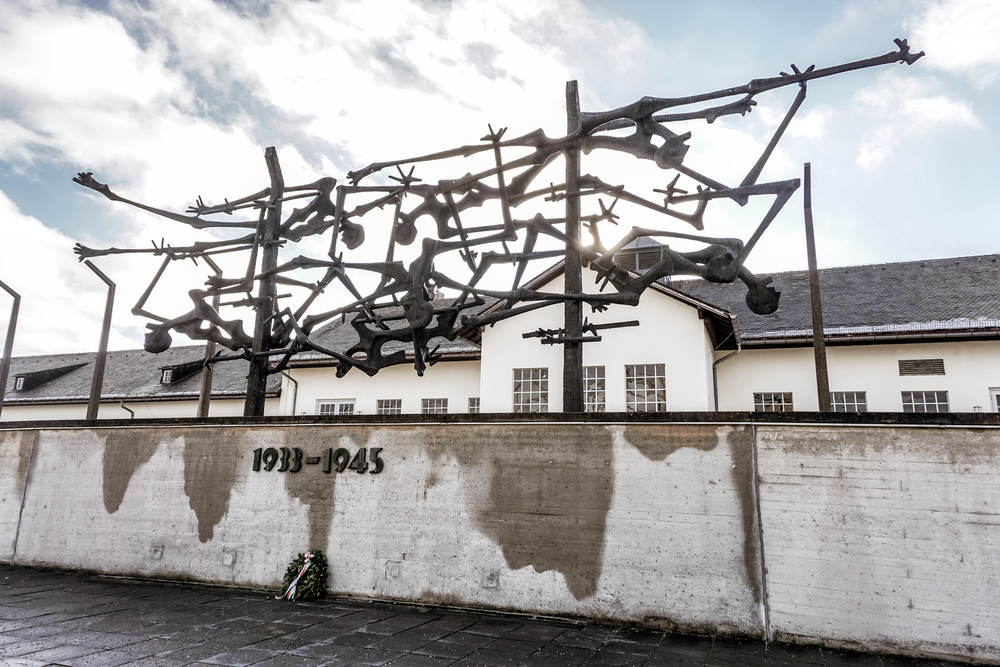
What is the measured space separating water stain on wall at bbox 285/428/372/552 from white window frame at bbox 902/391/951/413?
11840 mm

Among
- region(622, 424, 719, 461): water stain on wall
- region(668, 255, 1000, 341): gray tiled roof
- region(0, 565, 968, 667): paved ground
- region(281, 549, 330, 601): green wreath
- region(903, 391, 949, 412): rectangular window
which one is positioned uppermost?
region(668, 255, 1000, 341): gray tiled roof

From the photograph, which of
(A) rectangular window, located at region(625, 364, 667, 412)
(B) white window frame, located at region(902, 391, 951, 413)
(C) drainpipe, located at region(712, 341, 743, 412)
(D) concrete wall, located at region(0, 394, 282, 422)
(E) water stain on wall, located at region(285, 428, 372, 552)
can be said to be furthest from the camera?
(D) concrete wall, located at region(0, 394, 282, 422)

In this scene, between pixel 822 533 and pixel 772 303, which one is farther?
pixel 772 303

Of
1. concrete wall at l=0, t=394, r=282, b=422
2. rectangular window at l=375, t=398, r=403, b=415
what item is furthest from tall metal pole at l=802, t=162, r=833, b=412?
concrete wall at l=0, t=394, r=282, b=422

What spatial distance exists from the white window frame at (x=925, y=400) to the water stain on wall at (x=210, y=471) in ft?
44.0

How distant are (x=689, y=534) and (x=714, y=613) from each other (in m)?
0.81

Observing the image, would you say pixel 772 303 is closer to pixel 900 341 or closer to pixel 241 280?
pixel 241 280

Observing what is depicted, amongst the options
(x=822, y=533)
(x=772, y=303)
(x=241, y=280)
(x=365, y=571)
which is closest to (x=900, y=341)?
(x=772, y=303)

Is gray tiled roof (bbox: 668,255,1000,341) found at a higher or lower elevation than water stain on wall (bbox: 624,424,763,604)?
higher

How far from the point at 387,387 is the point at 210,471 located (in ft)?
29.0

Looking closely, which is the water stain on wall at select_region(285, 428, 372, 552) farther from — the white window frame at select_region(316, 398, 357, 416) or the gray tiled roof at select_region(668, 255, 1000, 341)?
the white window frame at select_region(316, 398, 357, 416)

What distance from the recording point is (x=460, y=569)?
739 cm

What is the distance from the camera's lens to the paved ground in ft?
17.6

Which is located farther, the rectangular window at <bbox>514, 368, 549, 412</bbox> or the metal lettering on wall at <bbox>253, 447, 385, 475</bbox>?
the rectangular window at <bbox>514, 368, 549, 412</bbox>
